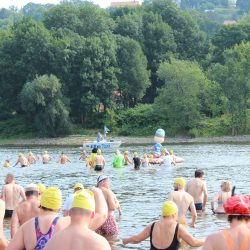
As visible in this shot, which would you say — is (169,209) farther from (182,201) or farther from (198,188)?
(198,188)

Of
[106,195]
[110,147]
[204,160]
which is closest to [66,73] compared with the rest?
[110,147]

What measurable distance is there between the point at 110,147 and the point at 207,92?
24.3 m

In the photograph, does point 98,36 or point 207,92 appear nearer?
point 207,92

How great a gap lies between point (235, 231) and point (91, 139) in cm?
7701

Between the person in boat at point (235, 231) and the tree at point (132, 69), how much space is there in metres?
86.8

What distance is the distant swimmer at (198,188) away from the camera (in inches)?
766

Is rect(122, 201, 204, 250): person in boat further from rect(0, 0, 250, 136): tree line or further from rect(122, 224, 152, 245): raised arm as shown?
rect(0, 0, 250, 136): tree line

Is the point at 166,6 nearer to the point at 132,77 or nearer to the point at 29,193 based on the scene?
the point at 132,77

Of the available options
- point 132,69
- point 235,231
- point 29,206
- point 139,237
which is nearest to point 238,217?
point 235,231

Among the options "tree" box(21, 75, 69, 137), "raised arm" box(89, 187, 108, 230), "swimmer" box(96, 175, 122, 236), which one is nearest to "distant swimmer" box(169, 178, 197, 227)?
"swimmer" box(96, 175, 122, 236)

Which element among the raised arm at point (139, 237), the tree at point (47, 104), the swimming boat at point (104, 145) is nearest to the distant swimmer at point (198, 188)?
the raised arm at point (139, 237)

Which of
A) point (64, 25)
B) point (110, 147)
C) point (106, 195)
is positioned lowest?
point (110, 147)

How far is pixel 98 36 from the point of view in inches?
3871

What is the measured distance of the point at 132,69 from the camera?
9406 cm
